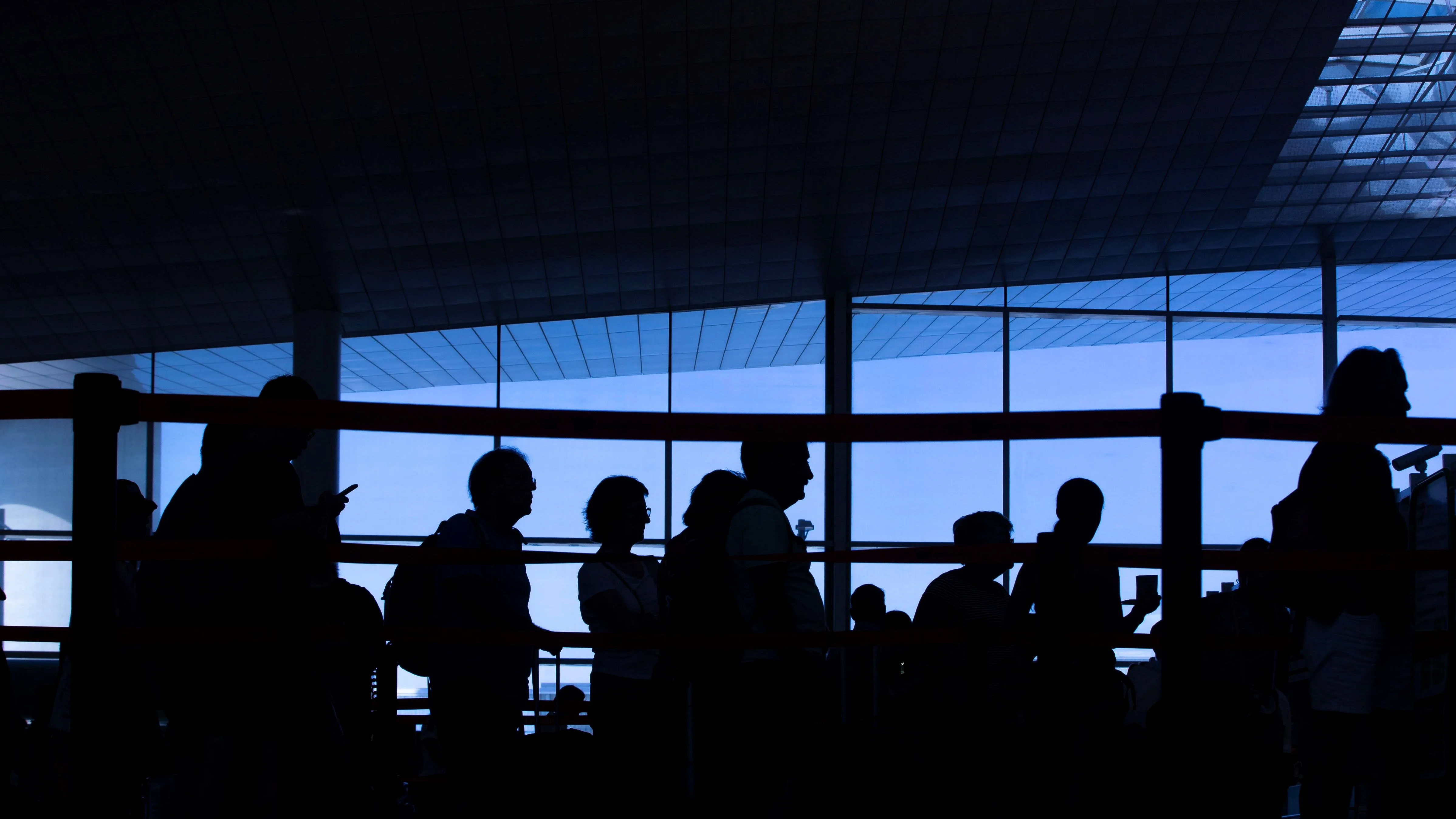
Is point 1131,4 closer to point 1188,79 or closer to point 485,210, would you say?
point 1188,79

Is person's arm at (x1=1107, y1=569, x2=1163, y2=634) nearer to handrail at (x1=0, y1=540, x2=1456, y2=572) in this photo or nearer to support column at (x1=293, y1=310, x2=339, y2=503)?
handrail at (x1=0, y1=540, x2=1456, y2=572)

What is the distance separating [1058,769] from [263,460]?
2.40m

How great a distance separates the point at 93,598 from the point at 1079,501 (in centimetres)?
334

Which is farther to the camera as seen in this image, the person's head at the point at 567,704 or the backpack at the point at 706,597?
the person's head at the point at 567,704

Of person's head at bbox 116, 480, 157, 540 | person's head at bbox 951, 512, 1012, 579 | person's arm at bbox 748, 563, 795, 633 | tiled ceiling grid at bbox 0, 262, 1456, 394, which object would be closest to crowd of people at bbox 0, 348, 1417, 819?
person's arm at bbox 748, 563, 795, 633

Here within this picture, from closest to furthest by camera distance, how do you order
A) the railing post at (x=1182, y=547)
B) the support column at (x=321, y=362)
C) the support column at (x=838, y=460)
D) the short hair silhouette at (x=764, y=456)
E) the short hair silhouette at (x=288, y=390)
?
the railing post at (x=1182, y=547) < the short hair silhouette at (x=288, y=390) < the short hair silhouette at (x=764, y=456) < the support column at (x=321, y=362) < the support column at (x=838, y=460)

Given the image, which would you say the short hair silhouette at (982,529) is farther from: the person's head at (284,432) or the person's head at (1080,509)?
the person's head at (284,432)

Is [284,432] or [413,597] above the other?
[284,432]

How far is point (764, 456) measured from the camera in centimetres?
387

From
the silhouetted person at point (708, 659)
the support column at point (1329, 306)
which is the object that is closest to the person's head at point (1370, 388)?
the silhouetted person at point (708, 659)

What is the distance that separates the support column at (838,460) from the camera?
15.1m

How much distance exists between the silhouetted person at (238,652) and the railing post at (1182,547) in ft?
7.16

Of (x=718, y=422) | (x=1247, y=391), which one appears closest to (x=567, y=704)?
(x=718, y=422)

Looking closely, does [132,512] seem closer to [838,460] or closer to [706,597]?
[706,597]
